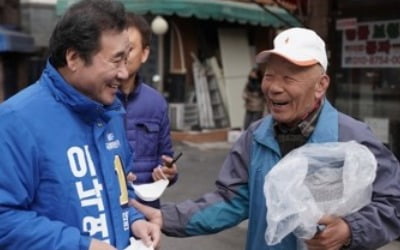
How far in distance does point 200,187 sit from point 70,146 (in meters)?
7.07

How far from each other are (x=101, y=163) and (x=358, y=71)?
16.7 feet

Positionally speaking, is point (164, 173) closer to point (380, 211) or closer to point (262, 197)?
point (262, 197)

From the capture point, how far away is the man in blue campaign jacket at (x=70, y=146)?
1.79 metres

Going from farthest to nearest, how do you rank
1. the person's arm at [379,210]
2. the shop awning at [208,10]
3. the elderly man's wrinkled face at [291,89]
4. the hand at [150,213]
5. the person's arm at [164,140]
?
1. the shop awning at [208,10]
2. the person's arm at [164,140]
3. the hand at [150,213]
4. the elderly man's wrinkled face at [291,89]
5. the person's arm at [379,210]

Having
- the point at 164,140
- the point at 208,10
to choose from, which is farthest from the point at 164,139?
the point at 208,10

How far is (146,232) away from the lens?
2.16 metres

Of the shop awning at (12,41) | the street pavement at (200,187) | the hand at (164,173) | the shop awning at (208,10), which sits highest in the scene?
A: the shop awning at (208,10)

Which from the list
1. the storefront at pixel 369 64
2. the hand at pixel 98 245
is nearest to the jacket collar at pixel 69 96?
the hand at pixel 98 245

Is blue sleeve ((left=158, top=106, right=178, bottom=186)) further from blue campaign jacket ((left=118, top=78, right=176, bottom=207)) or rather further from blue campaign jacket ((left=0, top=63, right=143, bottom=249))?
A: blue campaign jacket ((left=0, top=63, right=143, bottom=249))

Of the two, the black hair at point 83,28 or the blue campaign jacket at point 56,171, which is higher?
the black hair at point 83,28

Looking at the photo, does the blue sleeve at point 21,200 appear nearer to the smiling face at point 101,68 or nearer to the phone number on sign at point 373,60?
the smiling face at point 101,68

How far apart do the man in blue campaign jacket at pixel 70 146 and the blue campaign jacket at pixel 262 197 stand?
458 millimetres

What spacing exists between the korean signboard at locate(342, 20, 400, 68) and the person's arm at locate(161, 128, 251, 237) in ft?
13.9

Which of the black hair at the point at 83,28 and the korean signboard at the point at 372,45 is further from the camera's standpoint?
the korean signboard at the point at 372,45
